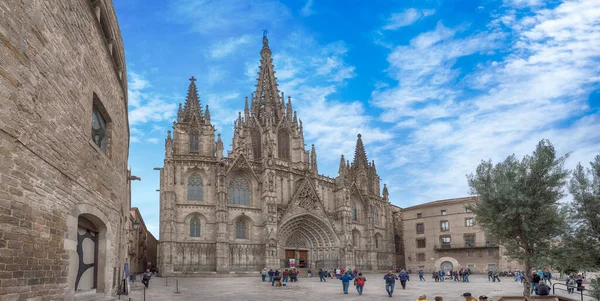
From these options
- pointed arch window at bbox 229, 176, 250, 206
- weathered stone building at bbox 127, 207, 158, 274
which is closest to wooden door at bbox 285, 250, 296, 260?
pointed arch window at bbox 229, 176, 250, 206

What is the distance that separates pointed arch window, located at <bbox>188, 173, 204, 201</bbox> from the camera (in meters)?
42.4

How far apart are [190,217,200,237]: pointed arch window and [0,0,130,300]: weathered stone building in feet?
93.1

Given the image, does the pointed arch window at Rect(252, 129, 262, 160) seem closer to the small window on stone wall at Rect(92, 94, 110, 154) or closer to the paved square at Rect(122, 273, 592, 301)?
the paved square at Rect(122, 273, 592, 301)

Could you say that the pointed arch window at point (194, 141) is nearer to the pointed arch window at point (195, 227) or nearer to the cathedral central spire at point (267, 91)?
the pointed arch window at point (195, 227)

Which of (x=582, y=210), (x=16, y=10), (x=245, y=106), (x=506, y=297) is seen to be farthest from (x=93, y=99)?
(x=245, y=106)

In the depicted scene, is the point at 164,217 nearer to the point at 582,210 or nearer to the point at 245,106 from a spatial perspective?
the point at 245,106

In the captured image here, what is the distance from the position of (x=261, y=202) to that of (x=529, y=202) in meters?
32.3

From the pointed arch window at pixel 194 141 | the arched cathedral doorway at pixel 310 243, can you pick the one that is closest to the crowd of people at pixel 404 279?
the arched cathedral doorway at pixel 310 243

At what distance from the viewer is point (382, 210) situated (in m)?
60.5

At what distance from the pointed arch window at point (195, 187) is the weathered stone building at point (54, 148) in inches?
1147

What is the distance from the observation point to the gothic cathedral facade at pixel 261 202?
41.1 m

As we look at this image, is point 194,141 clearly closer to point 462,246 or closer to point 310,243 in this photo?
point 310,243

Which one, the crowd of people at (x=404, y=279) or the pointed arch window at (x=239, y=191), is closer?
the crowd of people at (x=404, y=279)

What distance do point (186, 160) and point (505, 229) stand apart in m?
32.0
